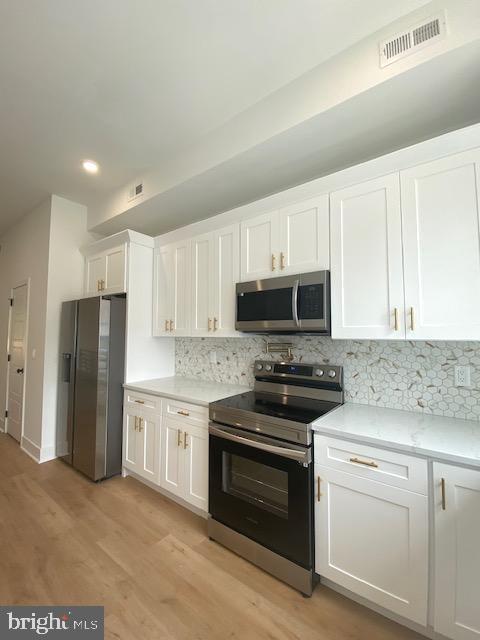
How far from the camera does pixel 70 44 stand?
1.67 meters

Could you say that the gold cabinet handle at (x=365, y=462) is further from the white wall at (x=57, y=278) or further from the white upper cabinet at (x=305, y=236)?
the white wall at (x=57, y=278)

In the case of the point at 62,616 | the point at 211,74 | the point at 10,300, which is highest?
the point at 211,74

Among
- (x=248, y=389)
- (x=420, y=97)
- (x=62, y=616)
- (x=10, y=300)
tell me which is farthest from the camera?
(x=10, y=300)

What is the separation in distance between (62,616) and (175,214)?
3112 mm

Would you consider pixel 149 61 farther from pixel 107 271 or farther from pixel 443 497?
pixel 443 497

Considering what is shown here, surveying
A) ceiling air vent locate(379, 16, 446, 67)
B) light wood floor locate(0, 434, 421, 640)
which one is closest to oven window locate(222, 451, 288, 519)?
light wood floor locate(0, 434, 421, 640)

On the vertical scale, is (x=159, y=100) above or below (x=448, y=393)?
above

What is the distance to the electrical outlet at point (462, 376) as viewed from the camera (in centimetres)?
169

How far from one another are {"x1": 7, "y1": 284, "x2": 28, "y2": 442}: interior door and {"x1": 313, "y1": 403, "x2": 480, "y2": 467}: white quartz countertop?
3.90 m

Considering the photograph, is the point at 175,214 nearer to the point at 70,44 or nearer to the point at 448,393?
the point at 70,44

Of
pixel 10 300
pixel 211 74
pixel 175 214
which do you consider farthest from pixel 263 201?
pixel 10 300

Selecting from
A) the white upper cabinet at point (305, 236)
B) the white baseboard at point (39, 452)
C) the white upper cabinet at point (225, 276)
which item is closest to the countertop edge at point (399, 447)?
the white upper cabinet at point (305, 236)

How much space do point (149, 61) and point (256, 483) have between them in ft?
8.75

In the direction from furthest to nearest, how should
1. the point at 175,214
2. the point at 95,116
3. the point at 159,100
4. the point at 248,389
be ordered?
the point at 175,214 < the point at 248,389 < the point at 95,116 < the point at 159,100
